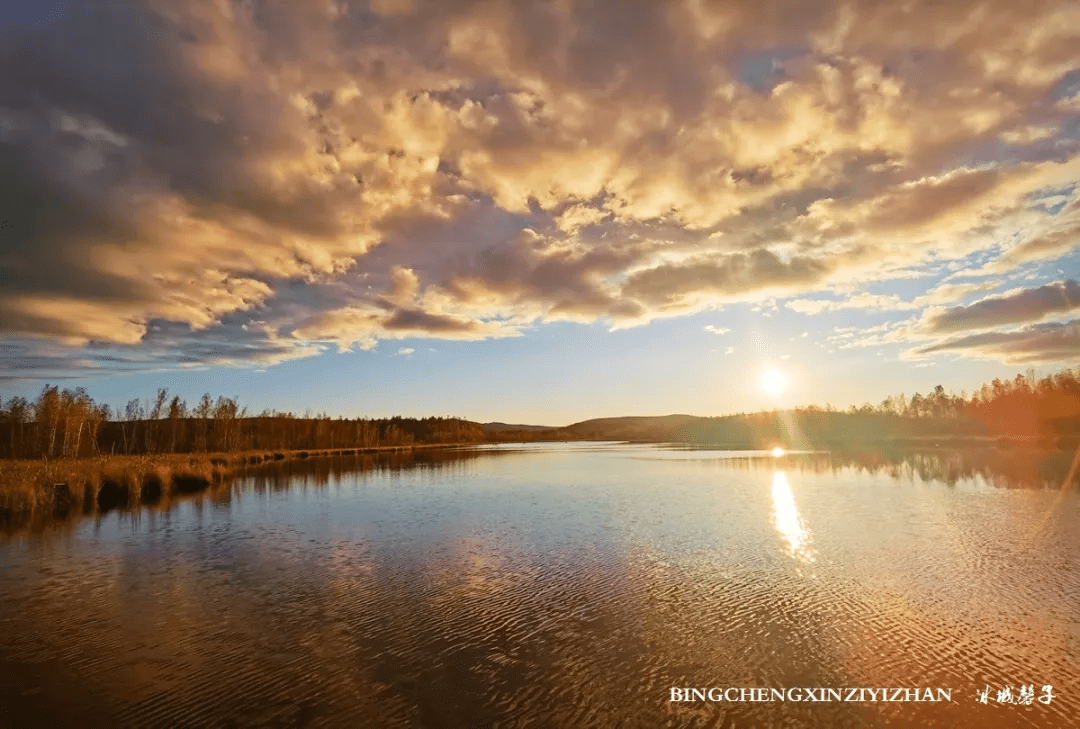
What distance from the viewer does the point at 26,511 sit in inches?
1241

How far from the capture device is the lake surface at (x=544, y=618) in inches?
→ 371

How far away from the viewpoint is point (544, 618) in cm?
1370

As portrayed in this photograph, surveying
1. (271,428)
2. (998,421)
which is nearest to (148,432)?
(271,428)

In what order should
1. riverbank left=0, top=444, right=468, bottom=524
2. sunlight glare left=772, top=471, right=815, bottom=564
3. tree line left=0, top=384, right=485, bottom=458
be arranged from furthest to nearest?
tree line left=0, top=384, right=485, bottom=458 → riverbank left=0, top=444, right=468, bottom=524 → sunlight glare left=772, top=471, right=815, bottom=564

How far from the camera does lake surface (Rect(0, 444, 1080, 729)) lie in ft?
30.9

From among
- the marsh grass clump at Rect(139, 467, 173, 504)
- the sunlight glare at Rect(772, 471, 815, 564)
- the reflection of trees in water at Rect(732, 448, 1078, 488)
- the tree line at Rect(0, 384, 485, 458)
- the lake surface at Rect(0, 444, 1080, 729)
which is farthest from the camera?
the tree line at Rect(0, 384, 485, 458)

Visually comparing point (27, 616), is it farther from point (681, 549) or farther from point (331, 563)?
point (681, 549)

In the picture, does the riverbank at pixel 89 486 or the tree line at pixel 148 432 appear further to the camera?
the tree line at pixel 148 432

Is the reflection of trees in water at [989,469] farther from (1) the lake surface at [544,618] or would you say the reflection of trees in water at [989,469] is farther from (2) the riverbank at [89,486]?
(2) the riverbank at [89,486]

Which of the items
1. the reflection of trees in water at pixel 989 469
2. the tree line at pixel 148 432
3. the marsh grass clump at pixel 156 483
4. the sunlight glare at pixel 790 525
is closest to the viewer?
the sunlight glare at pixel 790 525

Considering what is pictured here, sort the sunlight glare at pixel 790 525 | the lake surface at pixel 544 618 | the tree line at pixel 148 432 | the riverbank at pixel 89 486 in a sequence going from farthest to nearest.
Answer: the tree line at pixel 148 432 → the riverbank at pixel 89 486 → the sunlight glare at pixel 790 525 → the lake surface at pixel 544 618

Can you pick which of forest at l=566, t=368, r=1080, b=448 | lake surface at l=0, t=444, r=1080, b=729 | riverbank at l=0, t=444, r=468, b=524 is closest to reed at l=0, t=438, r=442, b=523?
riverbank at l=0, t=444, r=468, b=524

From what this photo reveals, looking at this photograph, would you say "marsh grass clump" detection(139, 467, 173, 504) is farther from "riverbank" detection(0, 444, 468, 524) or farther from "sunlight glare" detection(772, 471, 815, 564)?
"sunlight glare" detection(772, 471, 815, 564)

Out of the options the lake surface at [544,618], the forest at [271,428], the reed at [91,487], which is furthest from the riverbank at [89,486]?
the forest at [271,428]
